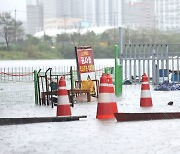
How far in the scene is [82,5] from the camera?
62375mm

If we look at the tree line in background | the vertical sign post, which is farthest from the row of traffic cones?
the tree line in background

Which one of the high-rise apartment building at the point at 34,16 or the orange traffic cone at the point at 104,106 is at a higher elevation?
the high-rise apartment building at the point at 34,16

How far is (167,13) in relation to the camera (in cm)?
6088

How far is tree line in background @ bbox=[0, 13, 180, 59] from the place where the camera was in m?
47.7

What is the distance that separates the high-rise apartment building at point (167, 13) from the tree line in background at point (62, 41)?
3948 mm

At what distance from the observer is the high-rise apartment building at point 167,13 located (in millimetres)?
55781

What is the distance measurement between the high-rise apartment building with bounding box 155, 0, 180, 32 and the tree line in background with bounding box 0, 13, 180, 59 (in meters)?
3.95

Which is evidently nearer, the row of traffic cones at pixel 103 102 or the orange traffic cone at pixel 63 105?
the row of traffic cones at pixel 103 102

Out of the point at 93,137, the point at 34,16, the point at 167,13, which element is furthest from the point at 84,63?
the point at 167,13

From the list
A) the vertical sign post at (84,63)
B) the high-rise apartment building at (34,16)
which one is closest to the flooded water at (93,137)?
the vertical sign post at (84,63)

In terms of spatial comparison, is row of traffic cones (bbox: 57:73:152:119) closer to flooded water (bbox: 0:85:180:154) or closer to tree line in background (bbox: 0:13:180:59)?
flooded water (bbox: 0:85:180:154)

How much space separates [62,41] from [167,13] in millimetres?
13763

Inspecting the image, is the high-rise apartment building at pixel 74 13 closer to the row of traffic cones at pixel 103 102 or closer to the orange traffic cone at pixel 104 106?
the row of traffic cones at pixel 103 102

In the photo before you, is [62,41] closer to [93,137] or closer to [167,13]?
[167,13]
